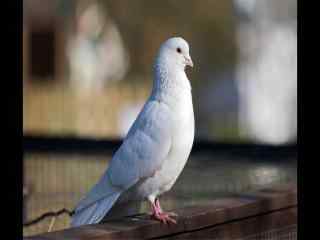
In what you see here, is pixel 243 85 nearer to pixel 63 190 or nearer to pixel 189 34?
pixel 189 34

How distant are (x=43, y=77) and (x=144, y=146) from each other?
7.64 m

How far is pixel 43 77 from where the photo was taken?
9719 mm

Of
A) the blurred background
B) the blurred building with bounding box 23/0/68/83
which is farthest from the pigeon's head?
the blurred building with bounding box 23/0/68/83

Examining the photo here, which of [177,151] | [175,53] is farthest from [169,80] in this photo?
[177,151]

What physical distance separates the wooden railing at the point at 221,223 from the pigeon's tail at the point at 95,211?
0.40 feet

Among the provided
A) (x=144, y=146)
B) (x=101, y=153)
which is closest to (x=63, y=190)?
(x=101, y=153)

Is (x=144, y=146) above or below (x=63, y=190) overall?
above

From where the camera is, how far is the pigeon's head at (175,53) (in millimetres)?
2270

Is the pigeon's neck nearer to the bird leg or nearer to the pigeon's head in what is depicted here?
the pigeon's head

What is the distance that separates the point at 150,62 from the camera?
9930 millimetres

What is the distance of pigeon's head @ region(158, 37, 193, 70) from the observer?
2.27 metres

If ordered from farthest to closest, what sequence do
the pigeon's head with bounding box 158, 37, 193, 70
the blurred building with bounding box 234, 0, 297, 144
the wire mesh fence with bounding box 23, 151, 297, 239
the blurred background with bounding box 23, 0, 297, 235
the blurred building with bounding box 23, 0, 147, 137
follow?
1. the blurred building with bounding box 234, 0, 297, 144
2. the blurred background with bounding box 23, 0, 297, 235
3. the blurred building with bounding box 23, 0, 147, 137
4. the wire mesh fence with bounding box 23, 151, 297, 239
5. the pigeon's head with bounding box 158, 37, 193, 70

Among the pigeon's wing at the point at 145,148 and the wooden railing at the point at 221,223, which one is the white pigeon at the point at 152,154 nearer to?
the pigeon's wing at the point at 145,148

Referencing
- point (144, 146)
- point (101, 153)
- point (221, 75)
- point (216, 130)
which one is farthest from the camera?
point (221, 75)
